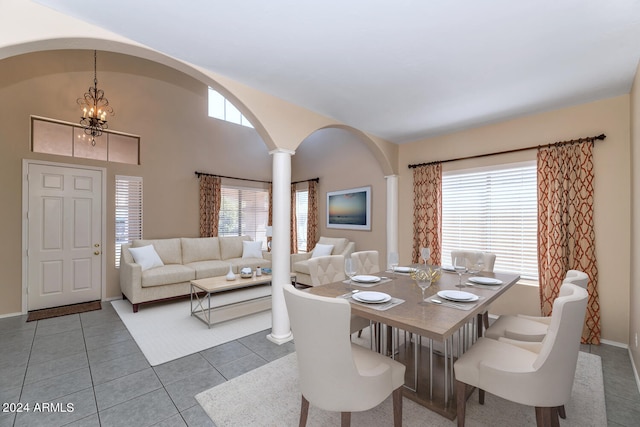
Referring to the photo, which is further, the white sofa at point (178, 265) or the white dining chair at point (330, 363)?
the white sofa at point (178, 265)

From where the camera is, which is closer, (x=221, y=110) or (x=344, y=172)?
(x=344, y=172)

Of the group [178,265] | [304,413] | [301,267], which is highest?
[178,265]

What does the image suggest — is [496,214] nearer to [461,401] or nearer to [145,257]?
[461,401]

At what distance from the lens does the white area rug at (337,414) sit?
1.81m

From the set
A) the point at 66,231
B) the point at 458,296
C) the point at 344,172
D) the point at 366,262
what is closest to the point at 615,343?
the point at 458,296

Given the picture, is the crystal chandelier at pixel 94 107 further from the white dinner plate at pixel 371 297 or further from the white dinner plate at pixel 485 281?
the white dinner plate at pixel 485 281

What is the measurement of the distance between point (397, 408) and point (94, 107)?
5495 millimetres

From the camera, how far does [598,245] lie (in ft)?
9.86

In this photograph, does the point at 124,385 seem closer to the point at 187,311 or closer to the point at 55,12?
the point at 187,311

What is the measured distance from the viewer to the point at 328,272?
2762mm

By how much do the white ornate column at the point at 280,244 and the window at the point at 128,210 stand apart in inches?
127

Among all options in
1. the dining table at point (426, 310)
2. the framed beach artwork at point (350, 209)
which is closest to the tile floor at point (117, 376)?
the dining table at point (426, 310)

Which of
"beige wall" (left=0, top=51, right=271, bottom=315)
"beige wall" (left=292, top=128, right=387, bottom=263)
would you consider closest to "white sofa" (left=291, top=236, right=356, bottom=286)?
"beige wall" (left=292, top=128, right=387, bottom=263)

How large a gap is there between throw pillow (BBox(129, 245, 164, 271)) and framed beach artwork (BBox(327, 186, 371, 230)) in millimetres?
3280
